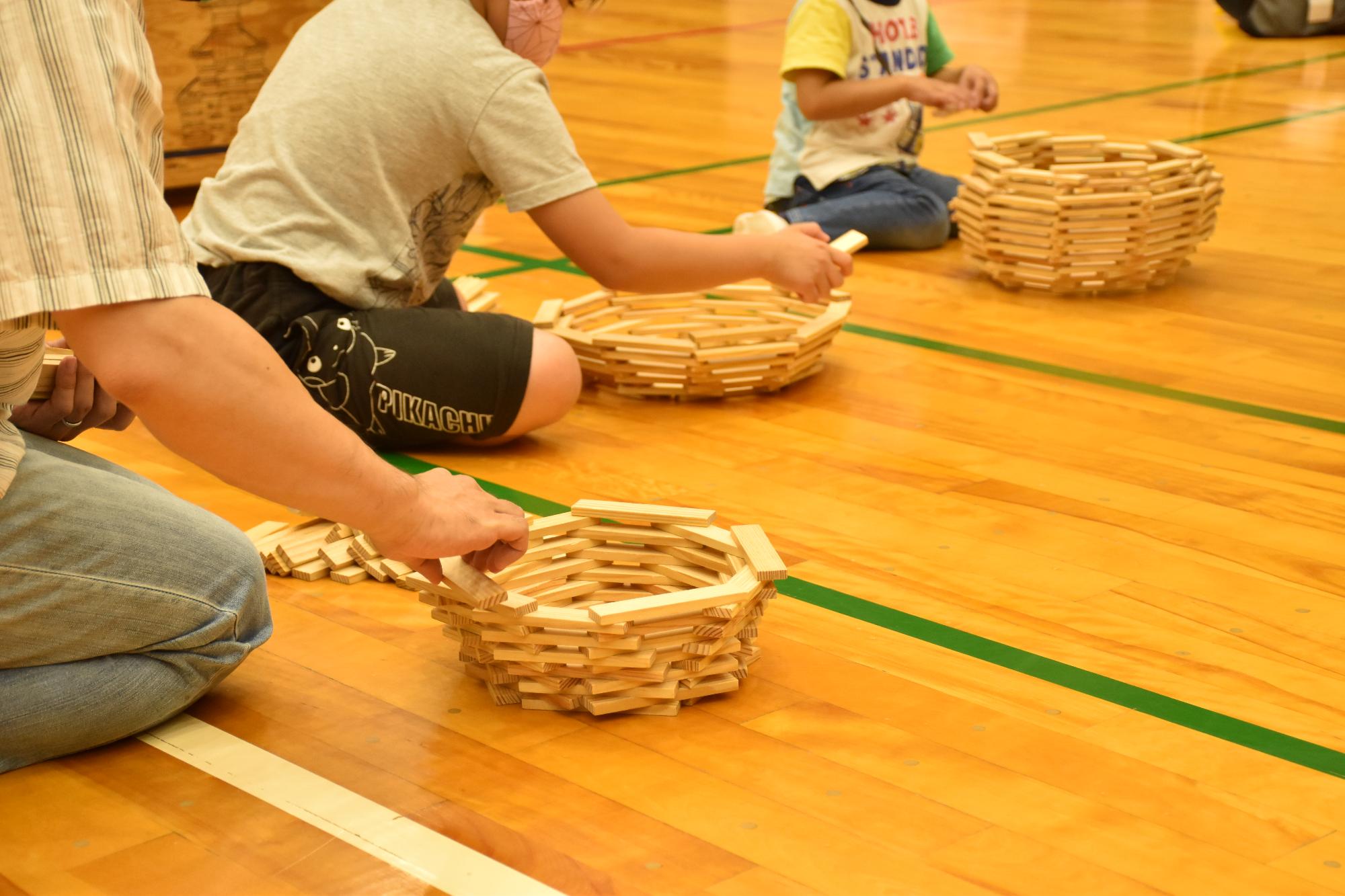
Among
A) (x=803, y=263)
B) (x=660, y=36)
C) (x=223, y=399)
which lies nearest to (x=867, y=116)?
(x=803, y=263)

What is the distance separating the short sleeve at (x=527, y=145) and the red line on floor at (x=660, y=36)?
409 centimetres

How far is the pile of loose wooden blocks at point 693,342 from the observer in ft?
6.89

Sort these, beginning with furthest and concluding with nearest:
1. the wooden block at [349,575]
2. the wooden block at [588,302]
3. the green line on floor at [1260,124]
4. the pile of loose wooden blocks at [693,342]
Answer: the green line on floor at [1260,124]
the wooden block at [588,302]
the pile of loose wooden blocks at [693,342]
the wooden block at [349,575]

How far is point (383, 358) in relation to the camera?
1.90 metres

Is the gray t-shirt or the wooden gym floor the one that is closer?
the wooden gym floor

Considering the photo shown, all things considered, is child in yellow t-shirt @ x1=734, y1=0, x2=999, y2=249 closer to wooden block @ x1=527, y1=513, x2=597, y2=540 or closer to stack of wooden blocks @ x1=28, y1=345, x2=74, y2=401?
wooden block @ x1=527, y1=513, x2=597, y2=540

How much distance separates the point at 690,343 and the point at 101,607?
41.2 inches

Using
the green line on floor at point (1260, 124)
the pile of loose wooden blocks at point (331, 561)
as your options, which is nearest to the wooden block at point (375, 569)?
the pile of loose wooden blocks at point (331, 561)

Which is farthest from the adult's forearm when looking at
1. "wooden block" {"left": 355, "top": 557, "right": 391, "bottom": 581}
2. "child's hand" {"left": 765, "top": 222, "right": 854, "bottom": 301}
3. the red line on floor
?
the red line on floor

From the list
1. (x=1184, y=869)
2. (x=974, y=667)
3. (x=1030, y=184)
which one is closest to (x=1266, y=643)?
(x=974, y=667)

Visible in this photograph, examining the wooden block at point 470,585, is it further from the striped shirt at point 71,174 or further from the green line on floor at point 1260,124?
the green line on floor at point 1260,124

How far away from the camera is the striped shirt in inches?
35.5

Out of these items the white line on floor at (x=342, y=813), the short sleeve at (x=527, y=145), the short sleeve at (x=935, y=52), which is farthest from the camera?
the short sleeve at (x=935, y=52)

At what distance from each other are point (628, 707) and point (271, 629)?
1.08 ft
